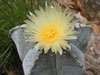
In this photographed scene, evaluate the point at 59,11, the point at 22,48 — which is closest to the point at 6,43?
the point at 22,48

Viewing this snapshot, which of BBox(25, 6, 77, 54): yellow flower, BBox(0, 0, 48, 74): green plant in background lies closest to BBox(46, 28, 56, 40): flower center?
BBox(25, 6, 77, 54): yellow flower

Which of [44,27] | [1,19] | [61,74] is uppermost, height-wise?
[1,19]

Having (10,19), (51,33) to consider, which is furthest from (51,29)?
(10,19)

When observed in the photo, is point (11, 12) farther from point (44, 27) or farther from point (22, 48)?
point (44, 27)

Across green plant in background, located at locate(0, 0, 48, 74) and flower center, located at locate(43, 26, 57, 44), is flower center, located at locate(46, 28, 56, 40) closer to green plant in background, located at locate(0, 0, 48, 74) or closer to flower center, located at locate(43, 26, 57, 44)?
flower center, located at locate(43, 26, 57, 44)

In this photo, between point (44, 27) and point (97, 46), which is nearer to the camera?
point (44, 27)

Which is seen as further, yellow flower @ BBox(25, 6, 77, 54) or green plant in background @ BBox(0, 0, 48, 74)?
green plant in background @ BBox(0, 0, 48, 74)
